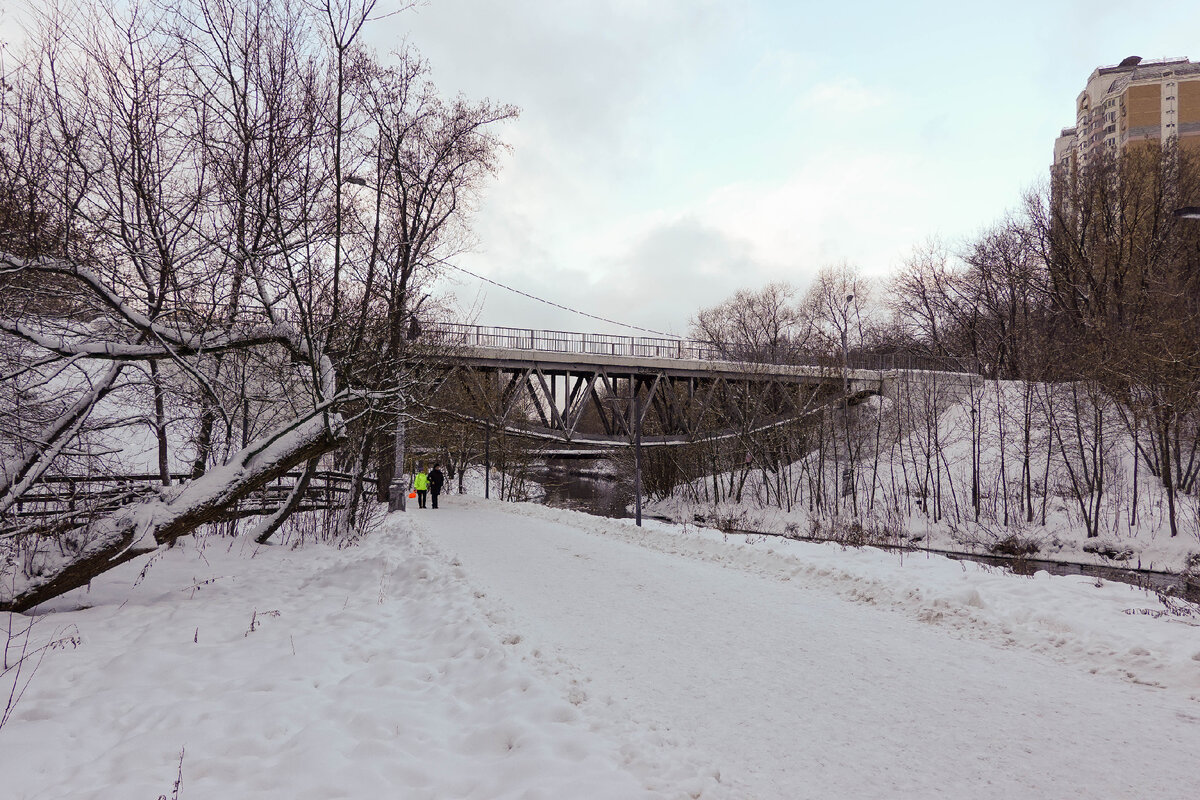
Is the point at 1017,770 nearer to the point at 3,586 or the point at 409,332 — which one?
the point at 3,586

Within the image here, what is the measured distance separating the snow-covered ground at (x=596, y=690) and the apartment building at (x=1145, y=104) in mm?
68167

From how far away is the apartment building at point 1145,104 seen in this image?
2525 inches

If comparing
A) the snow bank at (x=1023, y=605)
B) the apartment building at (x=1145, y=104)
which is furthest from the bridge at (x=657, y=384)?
the apartment building at (x=1145, y=104)

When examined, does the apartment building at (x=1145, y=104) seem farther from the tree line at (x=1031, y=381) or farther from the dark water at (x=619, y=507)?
the dark water at (x=619, y=507)

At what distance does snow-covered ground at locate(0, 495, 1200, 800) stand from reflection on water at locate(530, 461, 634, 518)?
20696 millimetres

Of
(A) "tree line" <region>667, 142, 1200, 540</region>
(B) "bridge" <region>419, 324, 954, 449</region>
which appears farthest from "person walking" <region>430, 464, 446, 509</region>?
(A) "tree line" <region>667, 142, 1200, 540</region>

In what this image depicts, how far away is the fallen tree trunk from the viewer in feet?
19.8

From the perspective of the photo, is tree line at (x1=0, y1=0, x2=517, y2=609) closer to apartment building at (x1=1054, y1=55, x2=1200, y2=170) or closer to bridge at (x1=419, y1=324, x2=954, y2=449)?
bridge at (x1=419, y1=324, x2=954, y2=449)

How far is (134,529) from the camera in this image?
634 centimetres

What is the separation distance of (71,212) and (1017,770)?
964cm

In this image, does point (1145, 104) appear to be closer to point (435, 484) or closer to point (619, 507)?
point (619, 507)

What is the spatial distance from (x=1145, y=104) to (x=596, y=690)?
94.2 m

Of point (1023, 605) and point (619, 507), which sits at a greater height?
point (1023, 605)

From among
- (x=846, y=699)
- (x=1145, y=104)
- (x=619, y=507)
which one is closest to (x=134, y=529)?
(x=846, y=699)
